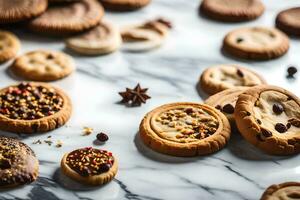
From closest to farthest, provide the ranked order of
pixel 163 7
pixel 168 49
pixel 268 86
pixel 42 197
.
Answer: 1. pixel 42 197
2. pixel 268 86
3. pixel 168 49
4. pixel 163 7

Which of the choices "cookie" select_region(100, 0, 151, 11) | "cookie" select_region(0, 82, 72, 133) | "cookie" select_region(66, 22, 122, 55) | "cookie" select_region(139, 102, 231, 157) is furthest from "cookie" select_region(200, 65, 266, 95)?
"cookie" select_region(100, 0, 151, 11)

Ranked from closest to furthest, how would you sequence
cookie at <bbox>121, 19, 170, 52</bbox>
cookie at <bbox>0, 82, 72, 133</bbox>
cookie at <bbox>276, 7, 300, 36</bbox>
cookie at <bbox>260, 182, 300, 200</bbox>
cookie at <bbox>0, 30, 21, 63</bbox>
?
cookie at <bbox>260, 182, 300, 200</bbox> → cookie at <bbox>0, 82, 72, 133</bbox> → cookie at <bbox>0, 30, 21, 63</bbox> → cookie at <bbox>121, 19, 170, 52</bbox> → cookie at <bbox>276, 7, 300, 36</bbox>

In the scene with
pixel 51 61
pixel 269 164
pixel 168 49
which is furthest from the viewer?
pixel 168 49

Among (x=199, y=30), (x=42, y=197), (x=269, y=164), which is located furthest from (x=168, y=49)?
(x=42, y=197)

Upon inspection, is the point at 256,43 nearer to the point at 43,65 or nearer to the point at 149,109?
the point at 149,109

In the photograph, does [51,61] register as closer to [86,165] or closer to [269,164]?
[86,165]

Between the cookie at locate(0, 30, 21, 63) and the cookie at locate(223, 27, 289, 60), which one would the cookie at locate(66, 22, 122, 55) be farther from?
the cookie at locate(223, 27, 289, 60)

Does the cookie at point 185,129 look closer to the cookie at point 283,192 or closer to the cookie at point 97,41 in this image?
the cookie at point 283,192

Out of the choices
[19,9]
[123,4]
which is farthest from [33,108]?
[123,4]
